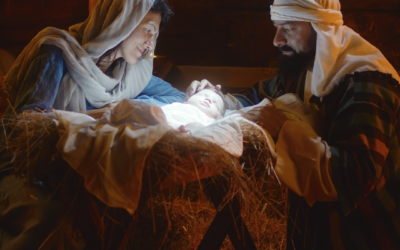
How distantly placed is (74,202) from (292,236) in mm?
1069

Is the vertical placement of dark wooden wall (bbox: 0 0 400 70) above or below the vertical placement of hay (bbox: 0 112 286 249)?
below

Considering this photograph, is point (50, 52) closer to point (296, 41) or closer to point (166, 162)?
point (166, 162)

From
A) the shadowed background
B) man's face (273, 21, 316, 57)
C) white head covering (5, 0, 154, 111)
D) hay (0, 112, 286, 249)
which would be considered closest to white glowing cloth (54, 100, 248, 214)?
hay (0, 112, 286, 249)

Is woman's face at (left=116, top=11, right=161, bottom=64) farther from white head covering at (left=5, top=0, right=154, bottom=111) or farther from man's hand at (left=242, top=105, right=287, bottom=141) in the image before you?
man's hand at (left=242, top=105, right=287, bottom=141)

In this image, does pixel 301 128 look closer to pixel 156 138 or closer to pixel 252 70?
pixel 156 138

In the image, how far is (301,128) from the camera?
1.63 metres

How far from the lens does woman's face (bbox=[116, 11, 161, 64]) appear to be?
7.10 feet

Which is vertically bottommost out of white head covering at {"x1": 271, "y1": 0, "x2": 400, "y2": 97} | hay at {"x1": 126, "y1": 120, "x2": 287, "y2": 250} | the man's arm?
hay at {"x1": 126, "y1": 120, "x2": 287, "y2": 250}

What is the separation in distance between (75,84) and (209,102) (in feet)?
2.57

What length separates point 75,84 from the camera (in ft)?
6.53

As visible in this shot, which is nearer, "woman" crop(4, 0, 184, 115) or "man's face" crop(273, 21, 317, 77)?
"woman" crop(4, 0, 184, 115)

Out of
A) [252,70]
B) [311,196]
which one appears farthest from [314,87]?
[252,70]

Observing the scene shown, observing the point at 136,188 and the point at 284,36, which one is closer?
the point at 136,188

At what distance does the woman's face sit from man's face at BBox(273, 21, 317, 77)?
747mm
